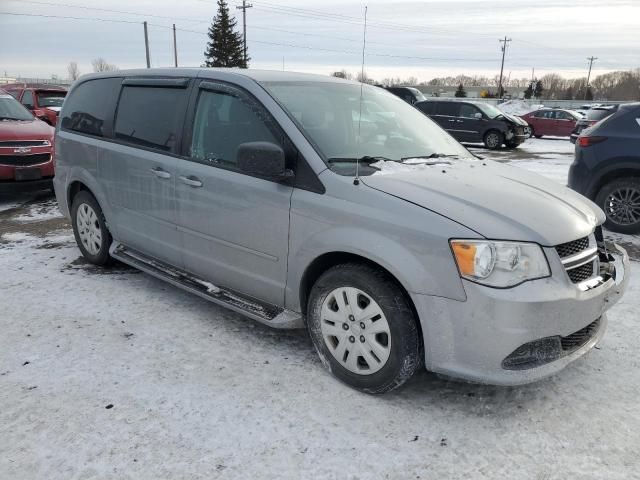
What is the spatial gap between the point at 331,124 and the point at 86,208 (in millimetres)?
2713

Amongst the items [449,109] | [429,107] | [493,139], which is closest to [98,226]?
[493,139]

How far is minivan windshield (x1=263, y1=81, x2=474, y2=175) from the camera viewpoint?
3.28 meters

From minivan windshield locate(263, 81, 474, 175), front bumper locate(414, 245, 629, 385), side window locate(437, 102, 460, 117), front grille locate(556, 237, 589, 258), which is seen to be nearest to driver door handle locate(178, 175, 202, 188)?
minivan windshield locate(263, 81, 474, 175)

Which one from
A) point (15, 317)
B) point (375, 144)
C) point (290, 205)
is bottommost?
point (15, 317)

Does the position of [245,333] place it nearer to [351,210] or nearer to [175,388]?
[175,388]

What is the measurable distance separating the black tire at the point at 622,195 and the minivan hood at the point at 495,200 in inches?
143

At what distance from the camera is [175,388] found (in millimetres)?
2990

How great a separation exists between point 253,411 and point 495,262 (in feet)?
4.67

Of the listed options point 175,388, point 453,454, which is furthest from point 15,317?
point 453,454

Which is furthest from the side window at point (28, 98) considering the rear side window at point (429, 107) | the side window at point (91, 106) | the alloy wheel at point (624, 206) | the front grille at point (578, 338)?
the front grille at point (578, 338)

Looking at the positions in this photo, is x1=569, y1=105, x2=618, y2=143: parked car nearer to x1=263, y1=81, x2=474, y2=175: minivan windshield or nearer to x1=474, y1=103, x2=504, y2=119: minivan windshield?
x1=474, y1=103, x2=504, y2=119: minivan windshield

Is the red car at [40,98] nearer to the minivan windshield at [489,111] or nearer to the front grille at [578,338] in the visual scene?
the minivan windshield at [489,111]

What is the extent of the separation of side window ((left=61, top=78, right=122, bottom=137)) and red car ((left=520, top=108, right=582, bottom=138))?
2230 cm

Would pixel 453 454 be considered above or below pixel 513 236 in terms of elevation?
below
